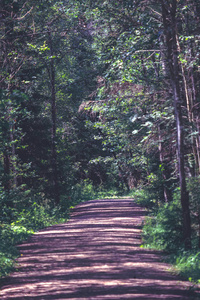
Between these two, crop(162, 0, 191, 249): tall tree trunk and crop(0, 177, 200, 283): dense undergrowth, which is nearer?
crop(0, 177, 200, 283): dense undergrowth

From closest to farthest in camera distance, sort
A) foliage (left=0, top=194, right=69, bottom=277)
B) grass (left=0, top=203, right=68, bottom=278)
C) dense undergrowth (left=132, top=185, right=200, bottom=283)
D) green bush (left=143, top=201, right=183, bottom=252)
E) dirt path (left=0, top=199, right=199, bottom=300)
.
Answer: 1. dirt path (left=0, top=199, right=199, bottom=300)
2. dense undergrowth (left=132, top=185, right=200, bottom=283)
3. grass (left=0, top=203, right=68, bottom=278)
4. foliage (left=0, top=194, right=69, bottom=277)
5. green bush (left=143, top=201, right=183, bottom=252)

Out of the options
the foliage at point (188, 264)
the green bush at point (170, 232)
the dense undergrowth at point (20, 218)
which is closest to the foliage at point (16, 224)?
the dense undergrowth at point (20, 218)

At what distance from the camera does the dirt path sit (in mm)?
7793

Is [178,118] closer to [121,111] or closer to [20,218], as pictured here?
[20,218]

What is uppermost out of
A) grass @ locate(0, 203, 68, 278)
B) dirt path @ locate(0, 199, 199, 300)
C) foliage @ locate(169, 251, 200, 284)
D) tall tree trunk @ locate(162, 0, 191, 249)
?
tall tree trunk @ locate(162, 0, 191, 249)

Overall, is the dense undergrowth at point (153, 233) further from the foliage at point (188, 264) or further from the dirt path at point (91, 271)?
the dirt path at point (91, 271)

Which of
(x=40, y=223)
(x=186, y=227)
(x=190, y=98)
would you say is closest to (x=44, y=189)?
(x=40, y=223)

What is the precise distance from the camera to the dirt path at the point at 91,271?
779 centimetres

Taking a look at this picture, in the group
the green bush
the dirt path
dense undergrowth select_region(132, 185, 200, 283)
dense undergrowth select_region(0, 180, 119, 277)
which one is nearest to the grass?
dense undergrowth select_region(0, 180, 119, 277)

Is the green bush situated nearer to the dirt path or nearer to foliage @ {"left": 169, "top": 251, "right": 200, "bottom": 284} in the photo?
the dirt path

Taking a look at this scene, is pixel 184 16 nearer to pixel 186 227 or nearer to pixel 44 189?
pixel 186 227

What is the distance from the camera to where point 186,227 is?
1208cm

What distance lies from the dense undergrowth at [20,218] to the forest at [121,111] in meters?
0.06

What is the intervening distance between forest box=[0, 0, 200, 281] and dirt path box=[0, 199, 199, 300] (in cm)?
58
